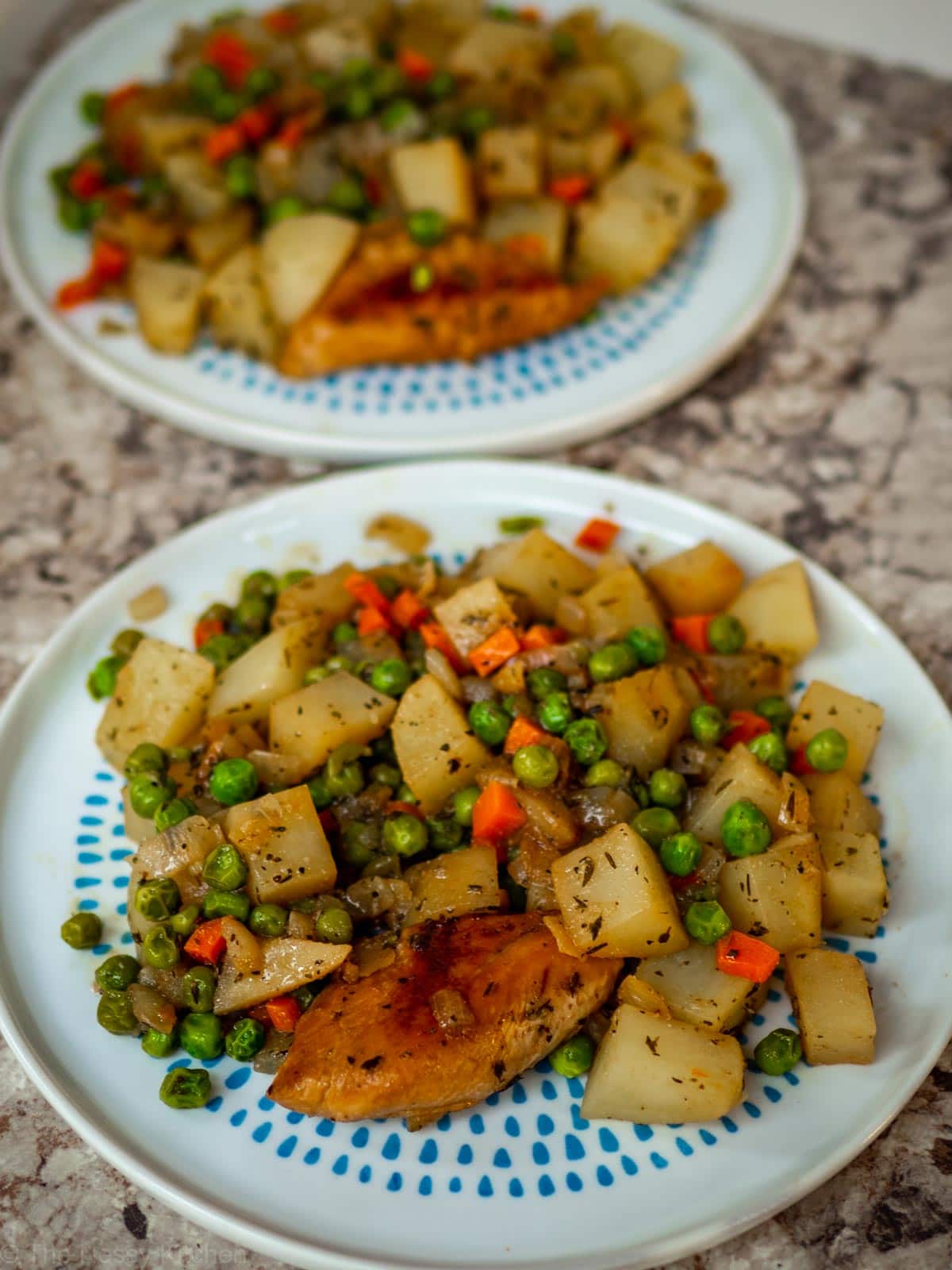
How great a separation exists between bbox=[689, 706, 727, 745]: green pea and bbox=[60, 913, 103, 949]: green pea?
1.38 m

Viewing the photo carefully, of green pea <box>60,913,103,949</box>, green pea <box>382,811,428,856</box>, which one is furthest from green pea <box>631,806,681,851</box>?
green pea <box>60,913,103,949</box>

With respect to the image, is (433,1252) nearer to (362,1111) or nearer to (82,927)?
(362,1111)

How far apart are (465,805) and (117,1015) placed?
0.83 meters

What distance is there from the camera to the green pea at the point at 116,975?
2.56 meters

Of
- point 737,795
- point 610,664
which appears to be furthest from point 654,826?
point 610,664

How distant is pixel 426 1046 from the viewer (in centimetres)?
236

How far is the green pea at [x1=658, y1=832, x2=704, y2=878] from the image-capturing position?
2.59 metres

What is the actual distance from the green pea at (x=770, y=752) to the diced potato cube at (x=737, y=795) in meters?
0.07

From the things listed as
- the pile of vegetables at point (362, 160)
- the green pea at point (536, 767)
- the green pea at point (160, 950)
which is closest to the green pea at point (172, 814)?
the green pea at point (160, 950)

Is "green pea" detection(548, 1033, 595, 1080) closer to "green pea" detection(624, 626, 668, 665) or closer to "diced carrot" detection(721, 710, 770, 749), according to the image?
"diced carrot" detection(721, 710, 770, 749)

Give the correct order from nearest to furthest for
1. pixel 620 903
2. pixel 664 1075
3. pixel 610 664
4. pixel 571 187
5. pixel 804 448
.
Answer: pixel 664 1075 < pixel 620 903 < pixel 610 664 < pixel 804 448 < pixel 571 187

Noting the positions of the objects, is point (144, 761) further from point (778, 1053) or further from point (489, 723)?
point (778, 1053)

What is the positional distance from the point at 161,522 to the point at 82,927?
1494mm

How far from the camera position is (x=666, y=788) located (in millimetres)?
2744
